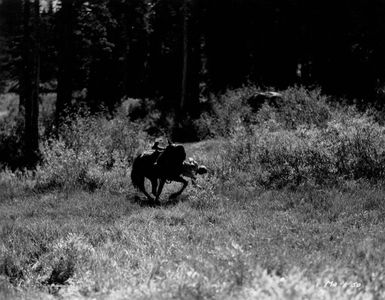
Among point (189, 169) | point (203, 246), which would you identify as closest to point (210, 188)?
point (189, 169)

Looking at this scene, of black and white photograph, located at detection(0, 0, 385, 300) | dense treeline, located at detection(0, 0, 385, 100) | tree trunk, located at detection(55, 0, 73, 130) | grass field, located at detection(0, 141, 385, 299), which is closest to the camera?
grass field, located at detection(0, 141, 385, 299)

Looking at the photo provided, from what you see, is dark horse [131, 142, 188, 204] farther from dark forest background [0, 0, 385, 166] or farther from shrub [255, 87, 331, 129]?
dark forest background [0, 0, 385, 166]

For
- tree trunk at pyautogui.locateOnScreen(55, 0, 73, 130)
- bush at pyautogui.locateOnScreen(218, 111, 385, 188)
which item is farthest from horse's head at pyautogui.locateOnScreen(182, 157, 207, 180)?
tree trunk at pyautogui.locateOnScreen(55, 0, 73, 130)

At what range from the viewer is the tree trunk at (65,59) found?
25.2m

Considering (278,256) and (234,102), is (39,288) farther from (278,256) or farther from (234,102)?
(234,102)

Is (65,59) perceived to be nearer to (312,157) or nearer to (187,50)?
(187,50)

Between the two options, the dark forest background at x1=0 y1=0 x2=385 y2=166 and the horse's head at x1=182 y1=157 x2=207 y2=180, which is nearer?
the horse's head at x1=182 y1=157 x2=207 y2=180

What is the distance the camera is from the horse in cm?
1003

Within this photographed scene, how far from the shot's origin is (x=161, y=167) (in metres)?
10.1

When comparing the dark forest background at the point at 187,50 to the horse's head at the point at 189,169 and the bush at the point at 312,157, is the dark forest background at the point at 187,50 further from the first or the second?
the horse's head at the point at 189,169

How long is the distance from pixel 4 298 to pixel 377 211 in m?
6.02

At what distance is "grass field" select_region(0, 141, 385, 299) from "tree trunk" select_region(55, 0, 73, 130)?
14420 millimetres

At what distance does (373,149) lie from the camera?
11.5 metres

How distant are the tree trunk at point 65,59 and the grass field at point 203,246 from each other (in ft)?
47.3
